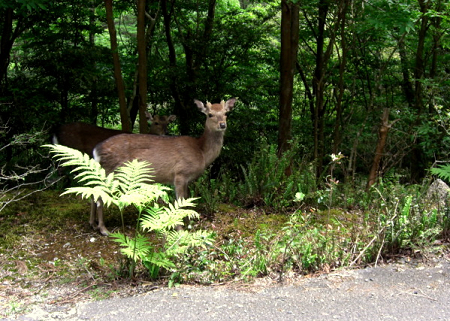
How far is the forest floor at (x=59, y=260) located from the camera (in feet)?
13.2

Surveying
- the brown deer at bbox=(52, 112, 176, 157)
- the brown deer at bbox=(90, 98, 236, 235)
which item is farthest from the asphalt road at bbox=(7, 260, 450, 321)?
the brown deer at bbox=(52, 112, 176, 157)

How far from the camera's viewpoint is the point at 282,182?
6926mm

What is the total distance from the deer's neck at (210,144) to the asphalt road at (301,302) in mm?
2833

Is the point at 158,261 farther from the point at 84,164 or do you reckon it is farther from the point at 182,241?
the point at 84,164

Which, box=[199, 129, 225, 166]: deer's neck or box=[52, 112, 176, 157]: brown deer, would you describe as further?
box=[52, 112, 176, 157]: brown deer

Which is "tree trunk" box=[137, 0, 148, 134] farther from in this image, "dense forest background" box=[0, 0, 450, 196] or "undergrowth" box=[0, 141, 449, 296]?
"undergrowth" box=[0, 141, 449, 296]

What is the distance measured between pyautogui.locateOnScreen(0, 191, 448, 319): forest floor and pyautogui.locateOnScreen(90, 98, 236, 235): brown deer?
54 centimetres

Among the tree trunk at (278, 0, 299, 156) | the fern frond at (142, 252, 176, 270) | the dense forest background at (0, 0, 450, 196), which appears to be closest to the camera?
the fern frond at (142, 252, 176, 270)

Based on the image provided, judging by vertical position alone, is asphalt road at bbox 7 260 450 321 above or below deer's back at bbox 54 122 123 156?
below

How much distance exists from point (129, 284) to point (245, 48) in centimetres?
910

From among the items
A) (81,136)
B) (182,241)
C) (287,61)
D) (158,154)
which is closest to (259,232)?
(182,241)

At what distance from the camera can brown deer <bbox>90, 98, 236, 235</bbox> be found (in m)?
6.21

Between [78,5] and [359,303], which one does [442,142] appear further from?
[78,5]

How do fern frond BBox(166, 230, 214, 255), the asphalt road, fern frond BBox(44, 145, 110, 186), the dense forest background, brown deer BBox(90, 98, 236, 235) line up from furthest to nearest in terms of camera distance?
the dense forest background → brown deer BBox(90, 98, 236, 235) → fern frond BBox(166, 230, 214, 255) → fern frond BBox(44, 145, 110, 186) → the asphalt road
